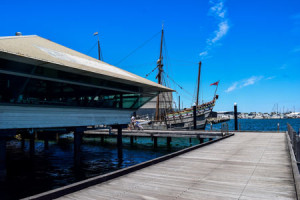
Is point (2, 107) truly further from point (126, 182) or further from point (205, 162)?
point (205, 162)

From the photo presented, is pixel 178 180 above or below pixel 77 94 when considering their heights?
below

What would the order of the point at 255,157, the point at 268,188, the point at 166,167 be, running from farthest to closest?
the point at 255,157
the point at 166,167
the point at 268,188

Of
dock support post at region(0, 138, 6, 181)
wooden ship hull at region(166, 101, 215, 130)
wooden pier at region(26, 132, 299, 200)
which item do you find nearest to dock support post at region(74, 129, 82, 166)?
dock support post at region(0, 138, 6, 181)

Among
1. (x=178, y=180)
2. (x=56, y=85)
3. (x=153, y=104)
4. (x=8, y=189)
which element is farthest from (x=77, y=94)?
(x=153, y=104)

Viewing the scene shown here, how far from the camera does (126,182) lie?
24.4ft

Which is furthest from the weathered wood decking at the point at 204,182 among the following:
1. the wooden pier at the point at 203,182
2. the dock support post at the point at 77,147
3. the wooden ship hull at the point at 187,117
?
the wooden ship hull at the point at 187,117

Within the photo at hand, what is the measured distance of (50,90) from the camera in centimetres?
1493

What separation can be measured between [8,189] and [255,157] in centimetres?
1288

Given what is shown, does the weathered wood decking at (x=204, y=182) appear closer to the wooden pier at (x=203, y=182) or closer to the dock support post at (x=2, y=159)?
the wooden pier at (x=203, y=182)

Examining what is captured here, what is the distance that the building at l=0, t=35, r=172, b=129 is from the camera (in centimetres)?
1215

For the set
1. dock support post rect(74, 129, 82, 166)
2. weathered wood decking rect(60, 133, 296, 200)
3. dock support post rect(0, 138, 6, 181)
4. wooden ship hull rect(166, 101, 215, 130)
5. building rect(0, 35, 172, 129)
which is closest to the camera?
weathered wood decking rect(60, 133, 296, 200)

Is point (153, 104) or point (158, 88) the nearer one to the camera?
point (158, 88)

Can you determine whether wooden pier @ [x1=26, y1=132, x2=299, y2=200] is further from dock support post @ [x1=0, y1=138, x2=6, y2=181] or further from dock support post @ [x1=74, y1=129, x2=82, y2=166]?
dock support post @ [x1=74, y1=129, x2=82, y2=166]

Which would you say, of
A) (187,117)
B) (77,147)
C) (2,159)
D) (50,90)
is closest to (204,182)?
(2,159)
